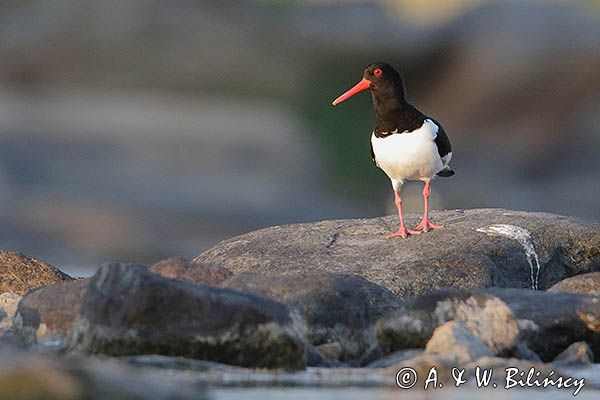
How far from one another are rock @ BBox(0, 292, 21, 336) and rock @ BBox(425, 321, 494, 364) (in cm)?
214

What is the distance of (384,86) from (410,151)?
51cm

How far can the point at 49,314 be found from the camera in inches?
298

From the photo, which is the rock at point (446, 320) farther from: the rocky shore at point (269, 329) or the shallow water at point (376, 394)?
the shallow water at point (376, 394)

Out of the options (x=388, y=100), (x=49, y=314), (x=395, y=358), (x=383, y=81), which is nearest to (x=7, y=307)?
(x=49, y=314)

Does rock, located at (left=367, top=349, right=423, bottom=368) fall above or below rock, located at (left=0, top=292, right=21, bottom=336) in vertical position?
below

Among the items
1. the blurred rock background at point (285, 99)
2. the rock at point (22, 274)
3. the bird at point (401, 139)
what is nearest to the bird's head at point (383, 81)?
the bird at point (401, 139)

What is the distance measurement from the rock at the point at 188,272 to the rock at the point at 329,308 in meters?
0.35

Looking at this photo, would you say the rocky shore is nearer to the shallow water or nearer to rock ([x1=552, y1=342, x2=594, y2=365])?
rock ([x1=552, y1=342, x2=594, y2=365])

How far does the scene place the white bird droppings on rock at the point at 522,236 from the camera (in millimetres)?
9539

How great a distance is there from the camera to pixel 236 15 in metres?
21.4

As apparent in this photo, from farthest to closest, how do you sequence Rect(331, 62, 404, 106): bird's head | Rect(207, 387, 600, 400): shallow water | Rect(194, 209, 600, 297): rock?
Rect(331, 62, 404, 106): bird's head → Rect(194, 209, 600, 297): rock → Rect(207, 387, 600, 400): shallow water

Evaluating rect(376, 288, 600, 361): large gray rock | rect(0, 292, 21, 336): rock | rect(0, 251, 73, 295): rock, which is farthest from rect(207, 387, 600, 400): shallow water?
rect(0, 251, 73, 295): rock

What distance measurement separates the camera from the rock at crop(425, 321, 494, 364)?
22.1 feet

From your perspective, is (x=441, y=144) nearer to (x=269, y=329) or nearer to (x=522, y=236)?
(x=522, y=236)
